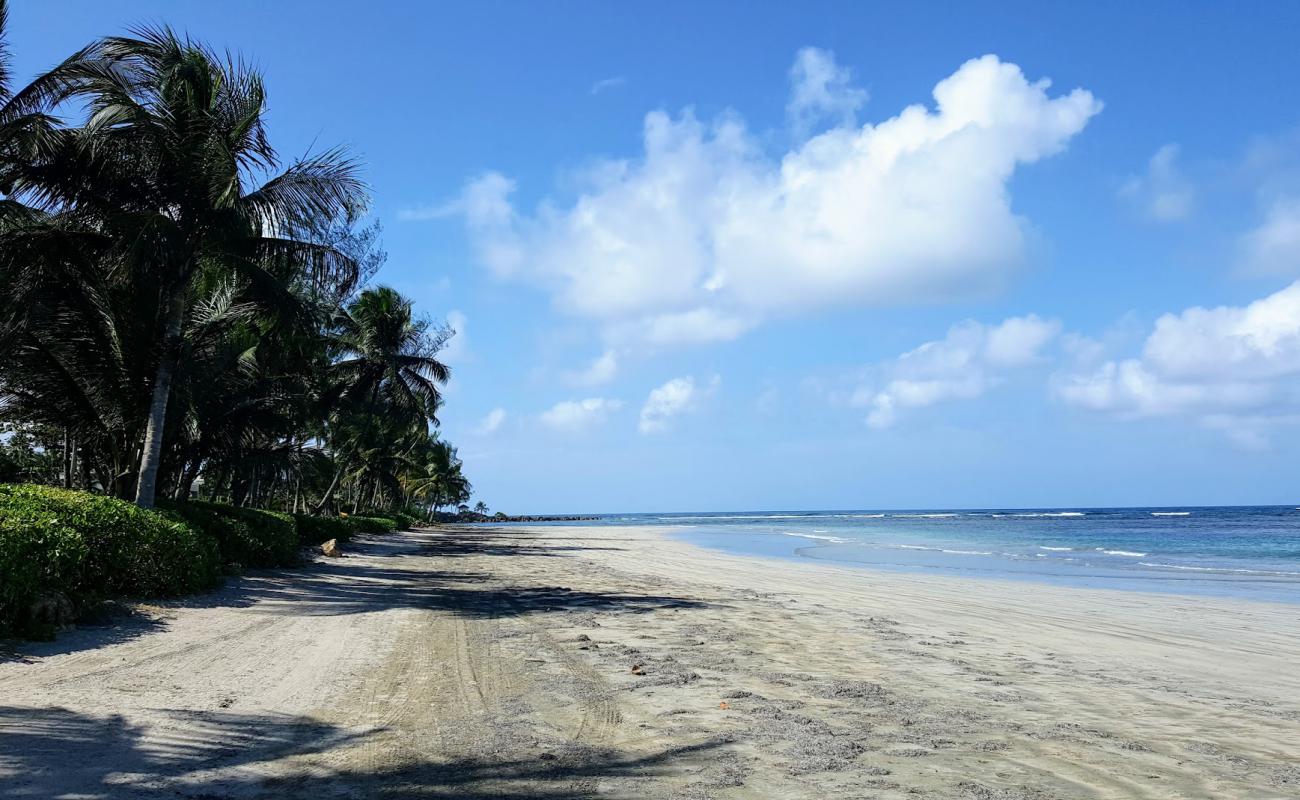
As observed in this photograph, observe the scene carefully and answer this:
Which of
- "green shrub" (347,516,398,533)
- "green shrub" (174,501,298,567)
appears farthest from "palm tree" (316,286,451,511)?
"green shrub" (174,501,298,567)

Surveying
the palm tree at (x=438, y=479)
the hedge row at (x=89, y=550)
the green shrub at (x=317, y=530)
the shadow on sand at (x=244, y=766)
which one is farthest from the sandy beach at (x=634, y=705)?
the palm tree at (x=438, y=479)

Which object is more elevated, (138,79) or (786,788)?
(138,79)

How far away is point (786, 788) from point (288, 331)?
40.4ft

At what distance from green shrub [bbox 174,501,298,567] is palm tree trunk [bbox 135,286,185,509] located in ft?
4.19

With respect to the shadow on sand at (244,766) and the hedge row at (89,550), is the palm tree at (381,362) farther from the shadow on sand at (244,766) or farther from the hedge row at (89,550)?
the shadow on sand at (244,766)

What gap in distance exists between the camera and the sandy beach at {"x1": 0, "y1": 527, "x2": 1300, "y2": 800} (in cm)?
422

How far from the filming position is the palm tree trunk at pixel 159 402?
1212 cm

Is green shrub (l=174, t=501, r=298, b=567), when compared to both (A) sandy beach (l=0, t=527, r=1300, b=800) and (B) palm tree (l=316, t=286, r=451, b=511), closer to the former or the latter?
(A) sandy beach (l=0, t=527, r=1300, b=800)

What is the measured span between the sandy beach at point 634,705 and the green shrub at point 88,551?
498 millimetres

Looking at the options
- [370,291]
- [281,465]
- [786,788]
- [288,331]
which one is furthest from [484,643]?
[370,291]

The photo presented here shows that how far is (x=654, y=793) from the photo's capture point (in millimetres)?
4031

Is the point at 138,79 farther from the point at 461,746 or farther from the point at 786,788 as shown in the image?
the point at 786,788

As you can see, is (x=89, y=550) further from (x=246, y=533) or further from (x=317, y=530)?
(x=317, y=530)

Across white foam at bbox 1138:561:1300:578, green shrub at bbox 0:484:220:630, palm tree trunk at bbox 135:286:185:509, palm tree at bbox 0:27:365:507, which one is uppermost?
palm tree at bbox 0:27:365:507
